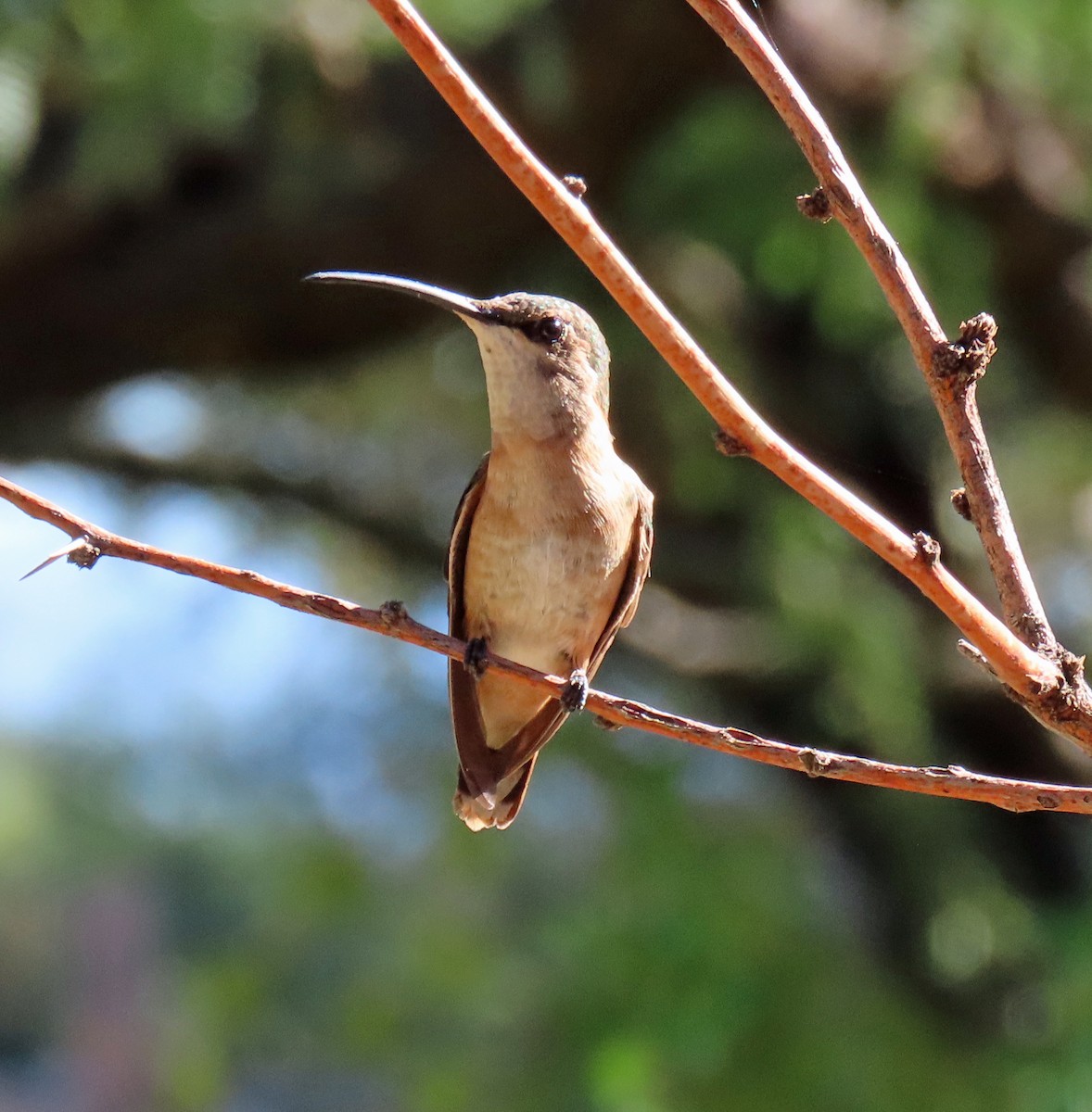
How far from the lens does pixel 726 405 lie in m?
1.32

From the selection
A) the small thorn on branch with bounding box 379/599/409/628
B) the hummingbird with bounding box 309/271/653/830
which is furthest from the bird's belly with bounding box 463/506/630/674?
the small thorn on branch with bounding box 379/599/409/628

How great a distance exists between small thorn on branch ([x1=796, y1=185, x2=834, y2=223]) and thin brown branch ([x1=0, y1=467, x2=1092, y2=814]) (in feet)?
1.61

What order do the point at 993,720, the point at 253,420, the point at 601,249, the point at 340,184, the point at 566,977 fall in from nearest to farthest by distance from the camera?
the point at 601,249 < the point at 566,977 < the point at 340,184 < the point at 993,720 < the point at 253,420

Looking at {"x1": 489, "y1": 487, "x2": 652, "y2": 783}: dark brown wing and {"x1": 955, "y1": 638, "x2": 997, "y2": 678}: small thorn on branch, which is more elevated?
{"x1": 955, "y1": 638, "x2": 997, "y2": 678}: small thorn on branch

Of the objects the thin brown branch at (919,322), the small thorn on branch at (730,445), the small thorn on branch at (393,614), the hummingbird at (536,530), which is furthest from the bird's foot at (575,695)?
the thin brown branch at (919,322)

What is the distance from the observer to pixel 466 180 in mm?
4617

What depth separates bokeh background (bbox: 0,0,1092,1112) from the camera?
13.2ft

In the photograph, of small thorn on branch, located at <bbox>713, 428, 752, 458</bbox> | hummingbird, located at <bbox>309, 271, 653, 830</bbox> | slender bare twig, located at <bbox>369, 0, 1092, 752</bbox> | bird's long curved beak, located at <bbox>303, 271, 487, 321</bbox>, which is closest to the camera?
slender bare twig, located at <bbox>369, 0, 1092, 752</bbox>

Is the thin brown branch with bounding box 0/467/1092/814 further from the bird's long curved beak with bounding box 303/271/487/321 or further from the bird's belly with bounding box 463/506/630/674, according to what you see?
Answer: the bird's belly with bounding box 463/506/630/674

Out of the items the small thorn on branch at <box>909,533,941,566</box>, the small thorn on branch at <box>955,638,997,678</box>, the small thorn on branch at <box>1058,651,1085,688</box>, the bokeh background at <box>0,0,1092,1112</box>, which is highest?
the small thorn on branch at <box>909,533,941,566</box>

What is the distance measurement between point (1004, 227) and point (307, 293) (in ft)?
7.27

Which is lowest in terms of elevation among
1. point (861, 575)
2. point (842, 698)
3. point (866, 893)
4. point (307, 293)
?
point (866, 893)

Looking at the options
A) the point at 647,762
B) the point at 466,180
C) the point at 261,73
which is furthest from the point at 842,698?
the point at 261,73

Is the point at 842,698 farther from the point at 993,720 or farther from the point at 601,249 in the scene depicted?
the point at 601,249
